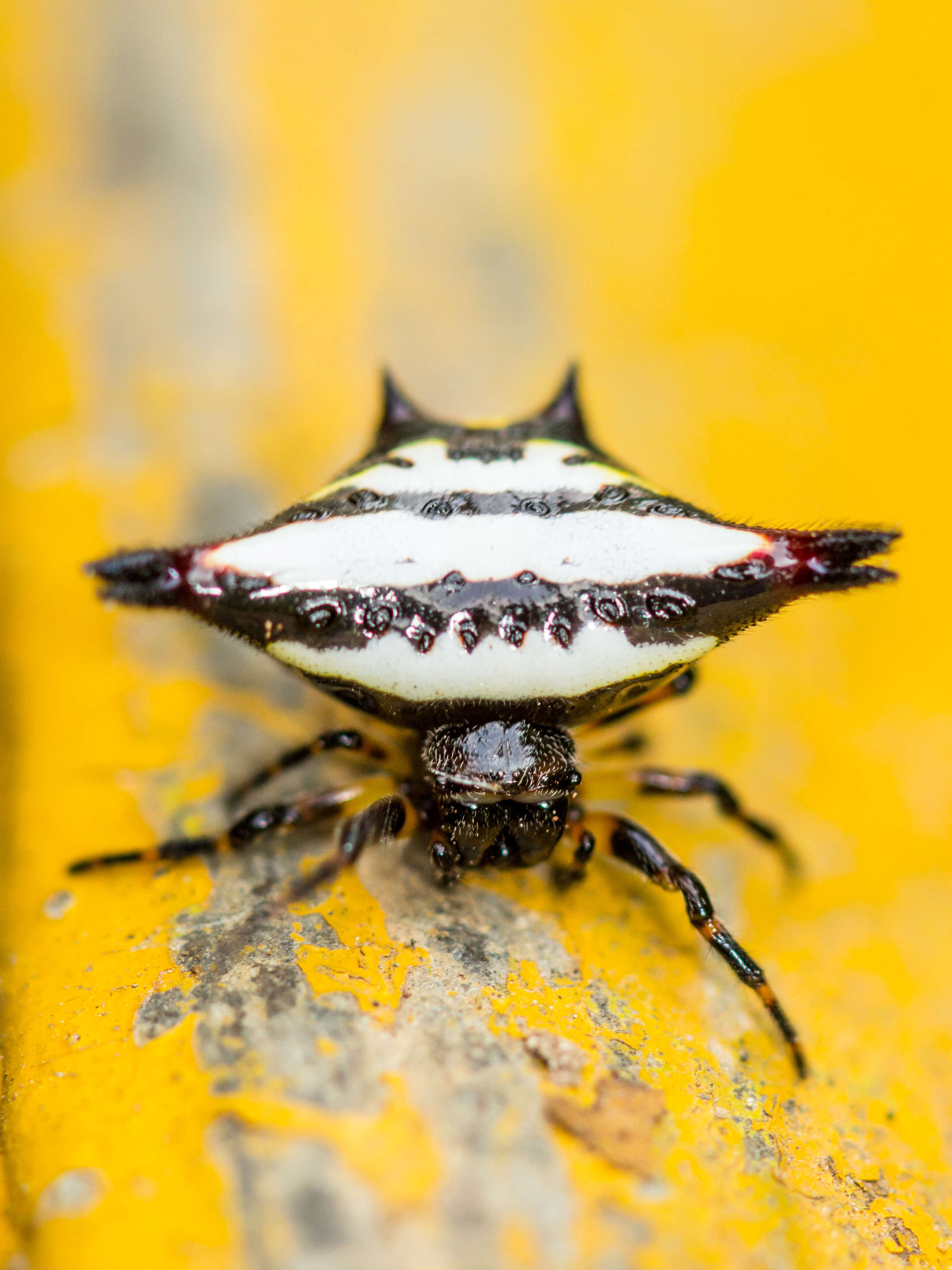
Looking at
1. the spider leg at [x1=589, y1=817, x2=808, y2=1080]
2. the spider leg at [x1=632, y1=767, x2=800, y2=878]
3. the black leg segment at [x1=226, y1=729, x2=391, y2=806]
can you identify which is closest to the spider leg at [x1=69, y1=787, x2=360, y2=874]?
the black leg segment at [x1=226, y1=729, x2=391, y2=806]

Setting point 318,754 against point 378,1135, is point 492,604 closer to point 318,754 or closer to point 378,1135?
point 318,754

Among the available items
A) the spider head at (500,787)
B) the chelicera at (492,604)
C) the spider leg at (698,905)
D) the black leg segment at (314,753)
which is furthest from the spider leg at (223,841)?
the spider leg at (698,905)

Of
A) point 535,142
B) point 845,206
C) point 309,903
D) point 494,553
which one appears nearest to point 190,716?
point 309,903

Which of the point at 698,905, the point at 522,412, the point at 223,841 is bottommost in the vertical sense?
the point at 698,905

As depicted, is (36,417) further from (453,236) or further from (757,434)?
(757,434)

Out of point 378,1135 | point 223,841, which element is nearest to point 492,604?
point 223,841

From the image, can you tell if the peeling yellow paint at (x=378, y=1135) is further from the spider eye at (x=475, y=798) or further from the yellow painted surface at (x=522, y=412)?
the spider eye at (x=475, y=798)
